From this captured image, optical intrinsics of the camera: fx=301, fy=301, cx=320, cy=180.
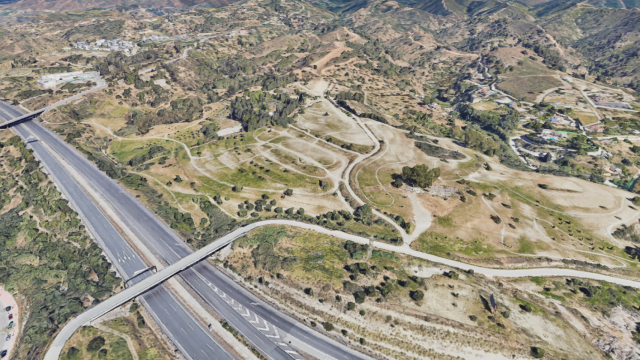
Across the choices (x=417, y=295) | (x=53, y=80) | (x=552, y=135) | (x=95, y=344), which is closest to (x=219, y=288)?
(x=95, y=344)

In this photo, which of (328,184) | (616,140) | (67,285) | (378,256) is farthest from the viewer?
(616,140)

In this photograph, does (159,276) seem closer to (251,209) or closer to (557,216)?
(251,209)

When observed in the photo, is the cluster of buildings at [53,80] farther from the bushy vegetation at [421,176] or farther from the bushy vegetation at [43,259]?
the bushy vegetation at [421,176]

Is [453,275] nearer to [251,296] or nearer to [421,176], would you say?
[421,176]

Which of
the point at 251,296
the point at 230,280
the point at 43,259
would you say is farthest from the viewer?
the point at 43,259

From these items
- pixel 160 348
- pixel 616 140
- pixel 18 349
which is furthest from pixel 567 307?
pixel 616 140

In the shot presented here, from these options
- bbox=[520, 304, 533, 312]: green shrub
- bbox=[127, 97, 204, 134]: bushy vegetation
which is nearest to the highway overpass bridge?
bbox=[127, 97, 204, 134]: bushy vegetation
